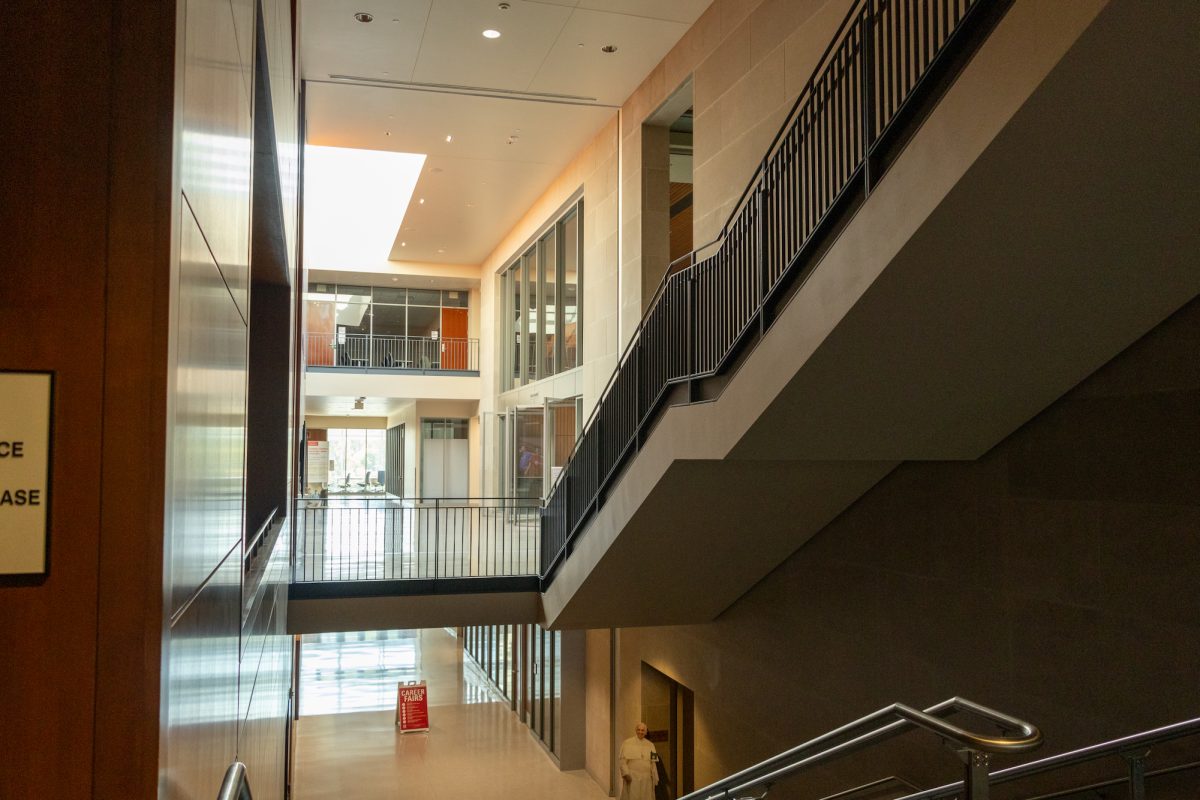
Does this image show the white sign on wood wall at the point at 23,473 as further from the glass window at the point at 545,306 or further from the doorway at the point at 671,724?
the glass window at the point at 545,306

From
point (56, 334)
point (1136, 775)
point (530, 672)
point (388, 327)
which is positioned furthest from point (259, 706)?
point (388, 327)

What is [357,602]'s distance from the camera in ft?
41.4

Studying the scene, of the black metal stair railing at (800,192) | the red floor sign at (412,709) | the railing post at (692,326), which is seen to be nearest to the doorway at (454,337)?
the red floor sign at (412,709)

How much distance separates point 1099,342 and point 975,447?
5.03ft

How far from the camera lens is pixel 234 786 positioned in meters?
2.28

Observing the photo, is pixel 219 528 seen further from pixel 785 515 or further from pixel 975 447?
pixel 785 515

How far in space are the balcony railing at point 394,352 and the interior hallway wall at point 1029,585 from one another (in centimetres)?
2043

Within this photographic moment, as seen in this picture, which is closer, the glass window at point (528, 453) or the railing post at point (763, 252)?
the railing post at point (763, 252)

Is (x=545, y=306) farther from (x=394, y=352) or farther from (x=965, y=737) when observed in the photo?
(x=965, y=737)

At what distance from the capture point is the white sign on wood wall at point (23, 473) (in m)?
1.52

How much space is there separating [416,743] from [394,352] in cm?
1528

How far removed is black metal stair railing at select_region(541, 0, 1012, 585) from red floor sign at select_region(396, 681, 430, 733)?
10.4 metres

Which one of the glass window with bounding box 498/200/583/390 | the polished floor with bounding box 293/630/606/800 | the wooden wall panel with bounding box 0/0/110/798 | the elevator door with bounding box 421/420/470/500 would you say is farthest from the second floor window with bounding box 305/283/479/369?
the wooden wall panel with bounding box 0/0/110/798

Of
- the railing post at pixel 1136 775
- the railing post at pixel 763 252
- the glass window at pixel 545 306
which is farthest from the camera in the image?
the glass window at pixel 545 306
